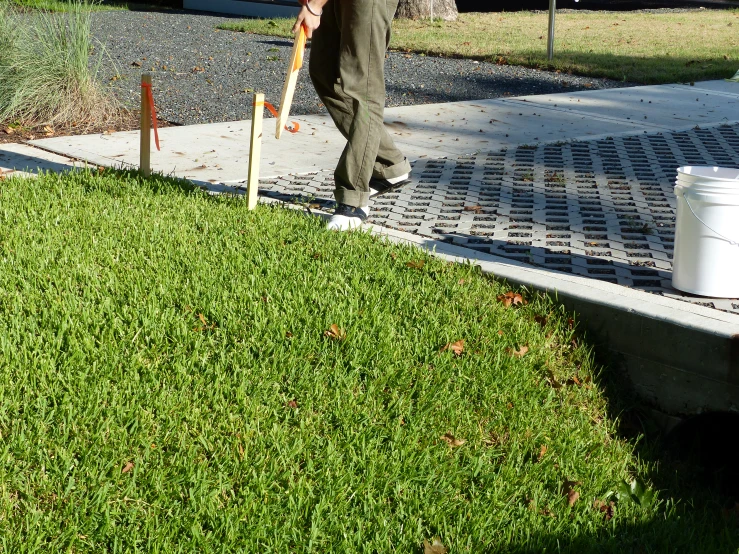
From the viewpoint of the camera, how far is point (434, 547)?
2865 millimetres

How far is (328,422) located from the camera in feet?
11.1

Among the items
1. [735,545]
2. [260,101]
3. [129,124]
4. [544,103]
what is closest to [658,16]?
[544,103]

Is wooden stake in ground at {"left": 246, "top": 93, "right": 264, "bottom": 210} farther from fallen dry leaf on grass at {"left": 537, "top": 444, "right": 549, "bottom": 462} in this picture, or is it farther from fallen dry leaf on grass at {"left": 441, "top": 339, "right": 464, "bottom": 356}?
fallen dry leaf on grass at {"left": 537, "top": 444, "right": 549, "bottom": 462}

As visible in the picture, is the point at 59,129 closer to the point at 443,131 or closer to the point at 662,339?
the point at 443,131

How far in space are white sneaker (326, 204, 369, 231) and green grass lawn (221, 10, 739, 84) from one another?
7584mm

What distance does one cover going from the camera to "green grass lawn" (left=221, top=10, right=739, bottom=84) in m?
12.5

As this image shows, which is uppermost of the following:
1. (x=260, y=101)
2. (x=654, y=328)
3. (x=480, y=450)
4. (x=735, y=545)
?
(x=260, y=101)

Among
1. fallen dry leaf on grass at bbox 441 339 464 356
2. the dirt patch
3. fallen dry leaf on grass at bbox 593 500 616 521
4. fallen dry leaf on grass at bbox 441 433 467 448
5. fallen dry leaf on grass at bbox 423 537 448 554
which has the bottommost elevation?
fallen dry leaf on grass at bbox 593 500 616 521

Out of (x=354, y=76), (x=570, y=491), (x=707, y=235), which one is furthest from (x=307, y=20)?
(x=570, y=491)

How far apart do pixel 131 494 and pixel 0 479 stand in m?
0.40

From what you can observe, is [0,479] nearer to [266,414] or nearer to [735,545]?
[266,414]

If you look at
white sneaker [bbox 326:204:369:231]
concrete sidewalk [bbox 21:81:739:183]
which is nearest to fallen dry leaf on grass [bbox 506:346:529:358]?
white sneaker [bbox 326:204:369:231]

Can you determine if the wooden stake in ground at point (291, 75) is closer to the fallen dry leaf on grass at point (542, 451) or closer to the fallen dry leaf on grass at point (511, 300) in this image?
the fallen dry leaf on grass at point (511, 300)

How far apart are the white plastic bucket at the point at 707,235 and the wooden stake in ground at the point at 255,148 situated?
232 cm
